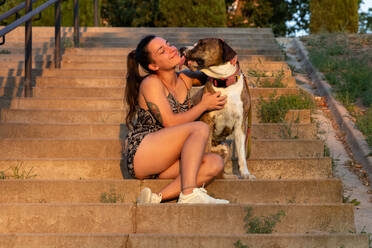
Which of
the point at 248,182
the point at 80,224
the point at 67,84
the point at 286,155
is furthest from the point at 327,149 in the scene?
the point at 67,84

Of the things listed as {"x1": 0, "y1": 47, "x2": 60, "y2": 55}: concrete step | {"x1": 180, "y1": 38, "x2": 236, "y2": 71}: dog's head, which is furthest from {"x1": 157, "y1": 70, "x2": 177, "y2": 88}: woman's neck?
{"x1": 0, "y1": 47, "x2": 60, "y2": 55}: concrete step

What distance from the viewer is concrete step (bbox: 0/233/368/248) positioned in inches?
130

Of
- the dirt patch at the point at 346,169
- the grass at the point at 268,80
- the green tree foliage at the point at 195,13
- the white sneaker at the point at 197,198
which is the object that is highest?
the green tree foliage at the point at 195,13

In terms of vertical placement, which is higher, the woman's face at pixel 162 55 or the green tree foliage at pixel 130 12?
the woman's face at pixel 162 55

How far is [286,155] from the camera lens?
5.03 meters

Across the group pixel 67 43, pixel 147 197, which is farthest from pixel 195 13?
pixel 147 197

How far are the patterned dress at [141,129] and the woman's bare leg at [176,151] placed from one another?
0.17ft

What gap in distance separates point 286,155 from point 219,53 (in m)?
1.36

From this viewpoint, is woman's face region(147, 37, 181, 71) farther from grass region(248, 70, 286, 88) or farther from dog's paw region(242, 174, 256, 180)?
grass region(248, 70, 286, 88)

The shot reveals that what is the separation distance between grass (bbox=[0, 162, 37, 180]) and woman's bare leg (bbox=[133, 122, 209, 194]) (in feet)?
3.28

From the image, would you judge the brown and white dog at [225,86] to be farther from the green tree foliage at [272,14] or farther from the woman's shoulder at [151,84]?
the green tree foliage at [272,14]

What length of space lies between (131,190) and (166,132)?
0.52m

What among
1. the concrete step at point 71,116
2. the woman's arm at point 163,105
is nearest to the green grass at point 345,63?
the concrete step at point 71,116

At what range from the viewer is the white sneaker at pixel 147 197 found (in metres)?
3.76
